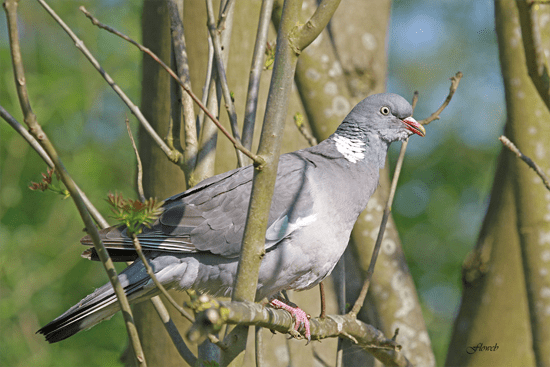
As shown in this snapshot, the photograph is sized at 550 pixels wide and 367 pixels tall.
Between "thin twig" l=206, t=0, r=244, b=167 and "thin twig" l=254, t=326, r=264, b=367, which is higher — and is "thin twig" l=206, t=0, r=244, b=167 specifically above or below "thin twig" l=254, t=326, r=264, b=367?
above

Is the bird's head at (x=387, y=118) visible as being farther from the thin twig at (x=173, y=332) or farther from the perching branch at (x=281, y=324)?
the thin twig at (x=173, y=332)

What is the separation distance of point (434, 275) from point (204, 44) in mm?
7072

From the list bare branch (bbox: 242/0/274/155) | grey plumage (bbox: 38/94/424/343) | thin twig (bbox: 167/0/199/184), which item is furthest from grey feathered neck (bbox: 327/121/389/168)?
thin twig (bbox: 167/0/199/184)

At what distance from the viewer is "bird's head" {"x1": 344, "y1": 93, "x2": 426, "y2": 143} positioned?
294cm

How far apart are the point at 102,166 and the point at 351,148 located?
5.14m

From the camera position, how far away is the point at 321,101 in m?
3.60

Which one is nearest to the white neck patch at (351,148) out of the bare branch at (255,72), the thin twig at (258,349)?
the bare branch at (255,72)

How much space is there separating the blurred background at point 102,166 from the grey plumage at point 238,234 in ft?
9.21

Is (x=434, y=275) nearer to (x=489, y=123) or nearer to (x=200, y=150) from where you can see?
(x=489, y=123)

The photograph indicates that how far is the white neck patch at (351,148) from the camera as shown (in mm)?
2879

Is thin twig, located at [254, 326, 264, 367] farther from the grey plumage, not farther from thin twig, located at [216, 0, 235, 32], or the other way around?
thin twig, located at [216, 0, 235, 32]

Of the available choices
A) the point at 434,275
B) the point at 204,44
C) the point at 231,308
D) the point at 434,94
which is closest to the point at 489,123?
the point at 434,94

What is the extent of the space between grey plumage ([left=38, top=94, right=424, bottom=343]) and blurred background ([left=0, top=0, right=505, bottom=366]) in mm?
2806

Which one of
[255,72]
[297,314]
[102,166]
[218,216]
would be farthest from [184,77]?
[102,166]
